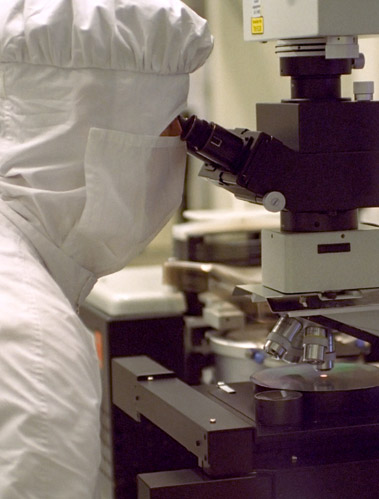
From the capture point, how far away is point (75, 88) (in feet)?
4.13

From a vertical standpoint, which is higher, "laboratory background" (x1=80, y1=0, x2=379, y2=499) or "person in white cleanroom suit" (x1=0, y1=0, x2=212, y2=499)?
"person in white cleanroom suit" (x1=0, y1=0, x2=212, y2=499)

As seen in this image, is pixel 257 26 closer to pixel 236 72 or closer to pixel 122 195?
pixel 122 195

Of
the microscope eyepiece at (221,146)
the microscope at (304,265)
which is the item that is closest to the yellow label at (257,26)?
the microscope at (304,265)

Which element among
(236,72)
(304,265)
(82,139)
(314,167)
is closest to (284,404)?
(304,265)

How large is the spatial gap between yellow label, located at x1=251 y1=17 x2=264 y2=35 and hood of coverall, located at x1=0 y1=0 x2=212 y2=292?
0.07 meters

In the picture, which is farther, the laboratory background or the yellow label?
the yellow label

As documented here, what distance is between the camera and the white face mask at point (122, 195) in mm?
1273

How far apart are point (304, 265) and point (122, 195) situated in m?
0.28

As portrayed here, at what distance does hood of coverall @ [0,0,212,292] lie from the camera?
1.24 metres

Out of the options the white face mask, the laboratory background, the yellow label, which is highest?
the yellow label

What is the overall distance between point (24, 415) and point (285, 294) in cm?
38

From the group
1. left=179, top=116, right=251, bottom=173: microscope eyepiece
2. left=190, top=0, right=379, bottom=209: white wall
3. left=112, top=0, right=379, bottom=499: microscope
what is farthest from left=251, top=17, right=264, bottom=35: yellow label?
left=190, top=0, right=379, bottom=209: white wall

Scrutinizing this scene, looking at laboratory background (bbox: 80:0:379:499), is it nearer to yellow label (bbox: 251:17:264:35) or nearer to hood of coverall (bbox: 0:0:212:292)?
yellow label (bbox: 251:17:264:35)

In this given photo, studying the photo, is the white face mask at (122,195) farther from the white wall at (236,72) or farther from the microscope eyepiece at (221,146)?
the white wall at (236,72)
